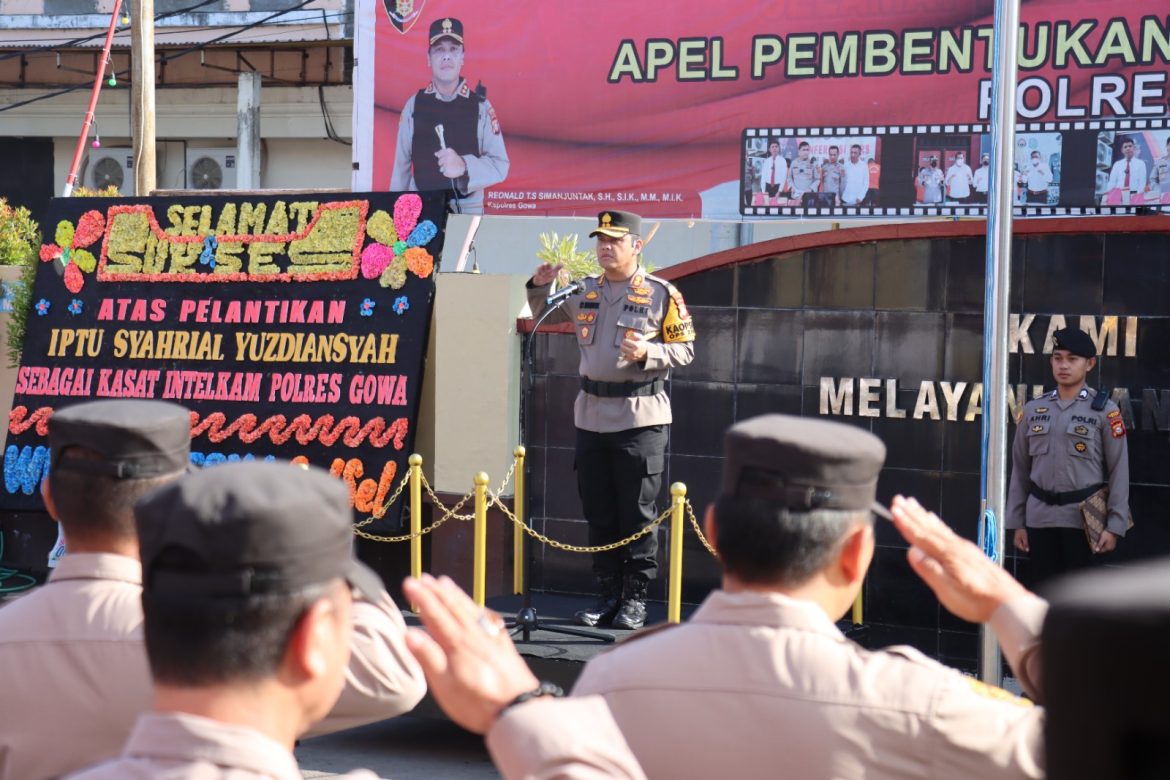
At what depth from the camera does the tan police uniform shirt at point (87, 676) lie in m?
2.37

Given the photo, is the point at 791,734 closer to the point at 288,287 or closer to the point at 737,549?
the point at 737,549

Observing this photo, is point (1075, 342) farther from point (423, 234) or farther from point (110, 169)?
point (110, 169)

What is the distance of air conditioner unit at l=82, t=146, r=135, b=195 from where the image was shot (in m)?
20.9

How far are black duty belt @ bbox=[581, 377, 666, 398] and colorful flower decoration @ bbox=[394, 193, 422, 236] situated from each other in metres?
2.79

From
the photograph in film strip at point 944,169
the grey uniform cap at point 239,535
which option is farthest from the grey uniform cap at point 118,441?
the photograph in film strip at point 944,169

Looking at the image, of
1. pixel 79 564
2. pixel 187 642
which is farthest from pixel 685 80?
pixel 187 642

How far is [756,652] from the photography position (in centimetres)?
218

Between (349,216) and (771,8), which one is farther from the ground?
(771,8)

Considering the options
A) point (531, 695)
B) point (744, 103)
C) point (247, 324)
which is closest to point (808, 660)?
point (531, 695)

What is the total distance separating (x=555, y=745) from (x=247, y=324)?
27.3ft

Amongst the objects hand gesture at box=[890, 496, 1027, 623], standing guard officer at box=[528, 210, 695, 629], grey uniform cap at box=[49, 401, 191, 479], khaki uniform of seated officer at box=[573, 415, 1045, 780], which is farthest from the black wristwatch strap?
standing guard officer at box=[528, 210, 695, 629]

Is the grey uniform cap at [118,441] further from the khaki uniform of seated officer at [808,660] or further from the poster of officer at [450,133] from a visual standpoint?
the poster of officer at [450,133]

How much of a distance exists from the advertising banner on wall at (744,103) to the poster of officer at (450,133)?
1 cm

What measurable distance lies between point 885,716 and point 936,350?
5622mm
